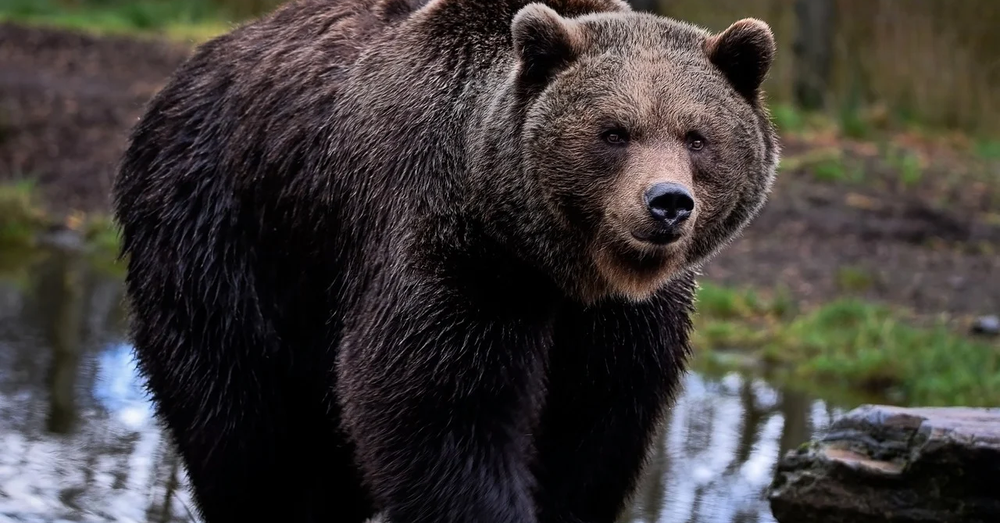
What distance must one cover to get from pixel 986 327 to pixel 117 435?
5734 mm

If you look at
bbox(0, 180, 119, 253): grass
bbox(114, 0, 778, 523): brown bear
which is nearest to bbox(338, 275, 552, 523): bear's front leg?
bbox(114, 0, 778, 523): brown bear

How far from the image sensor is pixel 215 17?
2236 centimetres

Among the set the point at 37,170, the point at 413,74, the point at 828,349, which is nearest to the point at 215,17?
the point at 37,170

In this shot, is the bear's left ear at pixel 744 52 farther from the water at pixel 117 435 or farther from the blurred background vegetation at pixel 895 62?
the blurred background vegetation at pixel 895 62

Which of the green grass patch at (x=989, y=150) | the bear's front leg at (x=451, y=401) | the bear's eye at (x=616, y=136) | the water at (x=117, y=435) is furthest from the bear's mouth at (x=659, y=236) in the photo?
the green grass patch at (x=989, y=150)

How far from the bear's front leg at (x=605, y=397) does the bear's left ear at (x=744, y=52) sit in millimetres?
816

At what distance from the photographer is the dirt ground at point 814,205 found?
421 inches

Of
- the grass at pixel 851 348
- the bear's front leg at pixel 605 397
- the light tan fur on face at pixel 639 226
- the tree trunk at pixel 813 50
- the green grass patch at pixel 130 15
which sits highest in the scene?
the light tan fur on face at pixel 639 226

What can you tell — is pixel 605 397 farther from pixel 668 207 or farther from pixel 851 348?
pixel 851 348

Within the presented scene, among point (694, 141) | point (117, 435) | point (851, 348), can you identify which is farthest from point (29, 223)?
point (694, 141)

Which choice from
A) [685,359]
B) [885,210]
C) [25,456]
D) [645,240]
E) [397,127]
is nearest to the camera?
[645,240]

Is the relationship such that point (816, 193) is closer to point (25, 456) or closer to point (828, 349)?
point (828, 349)

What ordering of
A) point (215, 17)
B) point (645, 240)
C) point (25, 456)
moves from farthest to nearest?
point (215, 17), point (25, 456), point (645, 240)

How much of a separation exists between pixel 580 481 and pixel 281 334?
4.25ft
